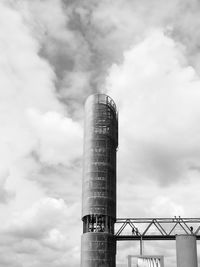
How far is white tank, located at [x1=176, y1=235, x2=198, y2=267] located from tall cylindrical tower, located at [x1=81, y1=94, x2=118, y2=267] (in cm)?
1374

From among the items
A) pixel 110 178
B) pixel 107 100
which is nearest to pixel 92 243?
pixel 110 178

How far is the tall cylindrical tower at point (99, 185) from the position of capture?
76688 millimetres

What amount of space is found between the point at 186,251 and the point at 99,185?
22.5m

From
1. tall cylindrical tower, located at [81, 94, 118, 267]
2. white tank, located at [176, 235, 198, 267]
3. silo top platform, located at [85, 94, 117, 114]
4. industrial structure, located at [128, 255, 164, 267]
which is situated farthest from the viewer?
silo top platform, located at [85, 94, 117, 114]

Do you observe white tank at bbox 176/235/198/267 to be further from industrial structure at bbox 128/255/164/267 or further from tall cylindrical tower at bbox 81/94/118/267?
industrial structure at bbox 128/255/164/267

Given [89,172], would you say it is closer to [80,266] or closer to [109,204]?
[109,204]

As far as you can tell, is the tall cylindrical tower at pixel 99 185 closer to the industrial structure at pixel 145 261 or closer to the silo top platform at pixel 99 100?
the silo top platform at pixel 99 100

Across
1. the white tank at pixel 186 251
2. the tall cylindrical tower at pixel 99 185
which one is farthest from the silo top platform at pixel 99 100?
the white tank at pixel 186 251

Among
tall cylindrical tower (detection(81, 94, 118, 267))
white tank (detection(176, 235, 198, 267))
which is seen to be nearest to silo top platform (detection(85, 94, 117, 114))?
tall cylindrical tower (detection(81, 94, 118, 267))

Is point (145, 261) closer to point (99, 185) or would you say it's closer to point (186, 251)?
point (186, 251)

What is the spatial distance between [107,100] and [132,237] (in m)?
32.4

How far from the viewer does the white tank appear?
75000 millimetres

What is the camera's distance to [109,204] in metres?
80.9

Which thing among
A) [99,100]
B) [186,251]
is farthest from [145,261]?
[99,100]
